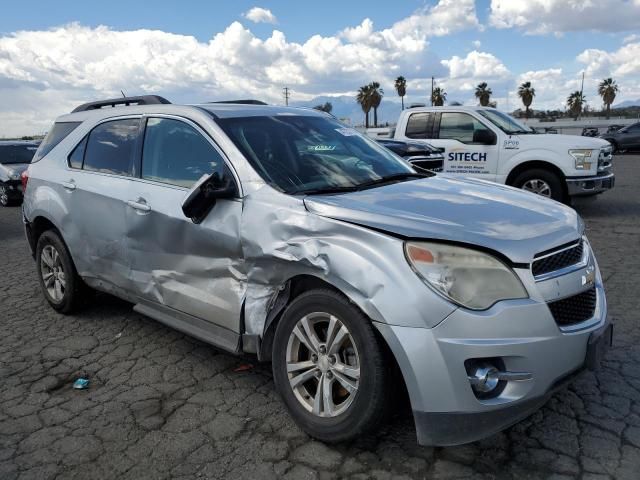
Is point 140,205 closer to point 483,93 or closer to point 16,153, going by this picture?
point 16,153

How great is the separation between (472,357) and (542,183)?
26.1 ft

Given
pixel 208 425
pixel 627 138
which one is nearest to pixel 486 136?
pixel 208 425

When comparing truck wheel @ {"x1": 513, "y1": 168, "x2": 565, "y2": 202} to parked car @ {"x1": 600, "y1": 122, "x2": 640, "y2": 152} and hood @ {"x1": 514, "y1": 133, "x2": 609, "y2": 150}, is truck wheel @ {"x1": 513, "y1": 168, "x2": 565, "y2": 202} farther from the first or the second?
parked car @ {"x1": 600, "y1": 122, "x2": 640, "y2": 152}

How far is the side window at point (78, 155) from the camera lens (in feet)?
15.6

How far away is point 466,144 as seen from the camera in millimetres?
10133

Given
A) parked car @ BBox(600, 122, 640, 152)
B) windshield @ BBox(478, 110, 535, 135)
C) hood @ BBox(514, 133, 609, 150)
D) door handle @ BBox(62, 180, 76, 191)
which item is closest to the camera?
door handle @ BBox(62, 180, 76, 191)

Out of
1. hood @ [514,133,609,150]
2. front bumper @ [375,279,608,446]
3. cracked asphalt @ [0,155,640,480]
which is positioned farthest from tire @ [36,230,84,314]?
hood @ [514,133,609,150]

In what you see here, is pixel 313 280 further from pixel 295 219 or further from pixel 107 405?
pixel 107 405

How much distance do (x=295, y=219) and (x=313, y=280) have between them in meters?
0.33

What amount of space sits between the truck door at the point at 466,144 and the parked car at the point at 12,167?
10170 mm

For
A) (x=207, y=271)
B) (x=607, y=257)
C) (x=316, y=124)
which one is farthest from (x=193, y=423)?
(x=607, y=257)

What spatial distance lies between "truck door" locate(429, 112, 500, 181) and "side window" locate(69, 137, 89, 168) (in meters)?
6.73

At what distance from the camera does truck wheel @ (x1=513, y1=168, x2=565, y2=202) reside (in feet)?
30.9

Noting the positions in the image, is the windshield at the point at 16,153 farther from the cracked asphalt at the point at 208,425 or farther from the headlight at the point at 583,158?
the headlight at the point at 583,158
